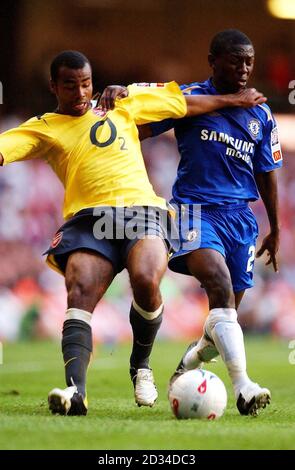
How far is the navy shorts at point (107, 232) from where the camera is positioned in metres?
6.55

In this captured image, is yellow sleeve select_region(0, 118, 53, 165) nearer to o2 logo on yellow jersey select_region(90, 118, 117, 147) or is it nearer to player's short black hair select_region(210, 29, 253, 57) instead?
o2 logo on yellow jersey select_region(90, 118, 117, 147)

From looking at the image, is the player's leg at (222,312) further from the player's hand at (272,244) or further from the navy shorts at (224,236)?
the player's hand at (272,244)

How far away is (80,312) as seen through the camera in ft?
20.8

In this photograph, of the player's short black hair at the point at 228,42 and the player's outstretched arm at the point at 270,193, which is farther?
the player's outstretched arm at the point at 270,193

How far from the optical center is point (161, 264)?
21.2ft

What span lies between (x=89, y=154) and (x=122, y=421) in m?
1.70

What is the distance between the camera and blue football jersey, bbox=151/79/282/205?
719 cm

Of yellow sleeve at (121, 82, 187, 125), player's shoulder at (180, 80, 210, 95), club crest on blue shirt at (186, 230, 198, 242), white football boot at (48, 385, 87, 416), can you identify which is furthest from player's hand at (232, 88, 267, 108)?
white football boot at (48, 385, 87, 416)

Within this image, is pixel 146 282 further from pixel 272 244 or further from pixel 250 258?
pixel 272 244

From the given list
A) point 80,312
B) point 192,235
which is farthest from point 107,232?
point 192,235

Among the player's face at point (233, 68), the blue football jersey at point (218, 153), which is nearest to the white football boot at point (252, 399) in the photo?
the blue football jersey at point (218, 153)

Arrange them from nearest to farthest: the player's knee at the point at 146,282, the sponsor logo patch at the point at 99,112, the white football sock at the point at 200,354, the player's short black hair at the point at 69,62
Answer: the player's knee at the point at 146,282 < the player's short black hair at the point at 69,62 < the sponsor logo patch at the point at 99,112 < the white football sock at the point at 200,354

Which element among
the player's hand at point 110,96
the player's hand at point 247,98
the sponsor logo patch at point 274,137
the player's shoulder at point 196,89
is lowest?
the sponsor logo patch at point 274,137

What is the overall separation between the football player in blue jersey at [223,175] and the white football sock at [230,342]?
174 mm
